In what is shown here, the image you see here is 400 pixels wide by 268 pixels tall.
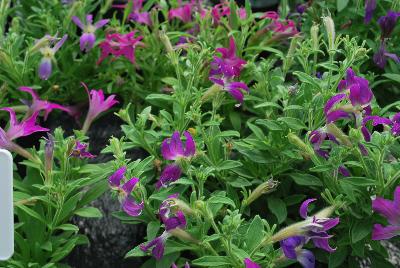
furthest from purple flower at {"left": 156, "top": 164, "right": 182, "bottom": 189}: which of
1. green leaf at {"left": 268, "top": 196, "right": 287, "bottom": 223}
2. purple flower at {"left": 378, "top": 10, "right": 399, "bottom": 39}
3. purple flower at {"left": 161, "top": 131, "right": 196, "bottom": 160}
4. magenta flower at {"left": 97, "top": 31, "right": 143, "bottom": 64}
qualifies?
purple flower at {"left": 378, "top": 10, "right": 399, "bottom": 39}

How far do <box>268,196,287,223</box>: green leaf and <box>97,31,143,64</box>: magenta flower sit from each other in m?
0.97

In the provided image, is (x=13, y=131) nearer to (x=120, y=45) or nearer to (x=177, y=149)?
(x=177, y=149)

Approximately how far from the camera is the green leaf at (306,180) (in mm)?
2283

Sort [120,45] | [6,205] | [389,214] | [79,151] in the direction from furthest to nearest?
[120,45], [79,151], [389,214], [6,205]

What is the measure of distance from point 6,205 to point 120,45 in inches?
55.4

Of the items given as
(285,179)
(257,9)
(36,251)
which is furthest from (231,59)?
(257,9)

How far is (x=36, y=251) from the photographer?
2193 millimetres

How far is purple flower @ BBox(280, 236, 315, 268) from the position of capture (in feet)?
6.19

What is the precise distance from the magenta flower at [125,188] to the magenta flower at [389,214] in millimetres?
677

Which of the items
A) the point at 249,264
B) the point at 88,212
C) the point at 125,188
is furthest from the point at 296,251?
the point at 88,212

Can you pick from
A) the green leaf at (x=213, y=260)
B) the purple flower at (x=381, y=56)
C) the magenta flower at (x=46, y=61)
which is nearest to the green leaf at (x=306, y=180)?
the green leaf at (x=213, y=260)

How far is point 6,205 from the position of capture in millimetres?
1632

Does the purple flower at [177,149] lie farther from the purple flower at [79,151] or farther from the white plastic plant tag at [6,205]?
the white plastic plant tag at [6,205]

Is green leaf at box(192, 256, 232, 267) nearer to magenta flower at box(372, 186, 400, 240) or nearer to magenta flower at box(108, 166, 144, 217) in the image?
magenta flower at box(108, 166, 144, 217)
